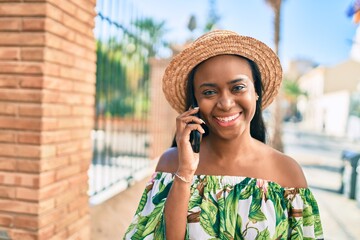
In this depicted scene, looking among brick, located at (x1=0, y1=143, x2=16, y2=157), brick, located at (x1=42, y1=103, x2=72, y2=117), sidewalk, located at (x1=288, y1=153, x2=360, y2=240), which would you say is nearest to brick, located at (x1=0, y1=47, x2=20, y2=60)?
brick, located at (x1=42, y1=103, x2=72, y2=117)

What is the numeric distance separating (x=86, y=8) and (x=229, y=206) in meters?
2.16

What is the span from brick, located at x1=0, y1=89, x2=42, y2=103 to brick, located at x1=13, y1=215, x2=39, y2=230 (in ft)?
2.57

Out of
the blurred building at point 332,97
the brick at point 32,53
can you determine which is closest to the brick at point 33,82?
the brick at point 32,53

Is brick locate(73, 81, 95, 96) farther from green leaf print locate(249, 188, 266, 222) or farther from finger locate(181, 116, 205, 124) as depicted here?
green leaf print locate(249, 188, 266, 222)

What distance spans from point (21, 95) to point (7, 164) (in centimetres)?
48

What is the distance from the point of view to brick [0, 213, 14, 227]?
2492mm

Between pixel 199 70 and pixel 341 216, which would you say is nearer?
pixel 199 70

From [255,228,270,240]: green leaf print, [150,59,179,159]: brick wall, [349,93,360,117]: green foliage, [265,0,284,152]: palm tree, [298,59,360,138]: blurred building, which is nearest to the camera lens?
[255,228,270,240]: green leaf print

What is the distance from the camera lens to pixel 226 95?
1.53m

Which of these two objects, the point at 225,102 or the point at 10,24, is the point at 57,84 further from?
the point at 225,102

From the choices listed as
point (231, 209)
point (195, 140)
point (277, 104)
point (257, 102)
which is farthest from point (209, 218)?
point (277, 104)

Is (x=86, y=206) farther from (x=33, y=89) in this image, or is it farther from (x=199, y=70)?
(x=199, y=70)

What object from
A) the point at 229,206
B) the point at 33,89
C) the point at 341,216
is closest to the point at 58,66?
the point at 33,89

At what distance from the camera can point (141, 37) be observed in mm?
5863
